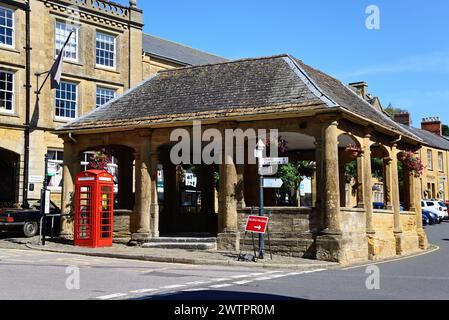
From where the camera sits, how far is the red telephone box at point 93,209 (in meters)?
19.6

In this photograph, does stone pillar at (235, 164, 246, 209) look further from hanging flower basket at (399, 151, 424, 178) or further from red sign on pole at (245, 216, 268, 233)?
hanging flower basket at (399, 151, 424, 178)

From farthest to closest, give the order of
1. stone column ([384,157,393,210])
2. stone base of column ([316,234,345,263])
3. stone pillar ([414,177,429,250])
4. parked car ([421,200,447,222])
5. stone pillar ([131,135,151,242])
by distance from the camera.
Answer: parked car ([421,200,447,222]), stone pillar ([414,177,429,250]), stone column ([384,157,393,210]), stone pillar ([131,135,151,242]), stone base of column ([316,234,345,263])

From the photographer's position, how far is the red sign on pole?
1666 centimetres

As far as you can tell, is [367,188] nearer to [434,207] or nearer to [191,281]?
[191,281]

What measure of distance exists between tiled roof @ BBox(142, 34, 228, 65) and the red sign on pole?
985 inches

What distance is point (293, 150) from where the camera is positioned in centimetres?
2461

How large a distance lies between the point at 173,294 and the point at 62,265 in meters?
5.86

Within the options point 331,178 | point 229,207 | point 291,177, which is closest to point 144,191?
point 229,207

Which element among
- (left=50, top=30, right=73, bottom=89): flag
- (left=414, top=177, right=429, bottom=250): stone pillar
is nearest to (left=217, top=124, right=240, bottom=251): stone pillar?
(left=414, top=177, right=429, bottom=250): stone pillar

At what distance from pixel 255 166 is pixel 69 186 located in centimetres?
731

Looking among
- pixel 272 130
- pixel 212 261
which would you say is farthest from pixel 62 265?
pixel 272 130

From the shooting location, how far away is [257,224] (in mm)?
16766

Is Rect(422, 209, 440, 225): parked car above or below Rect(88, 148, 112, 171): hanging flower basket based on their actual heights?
below
